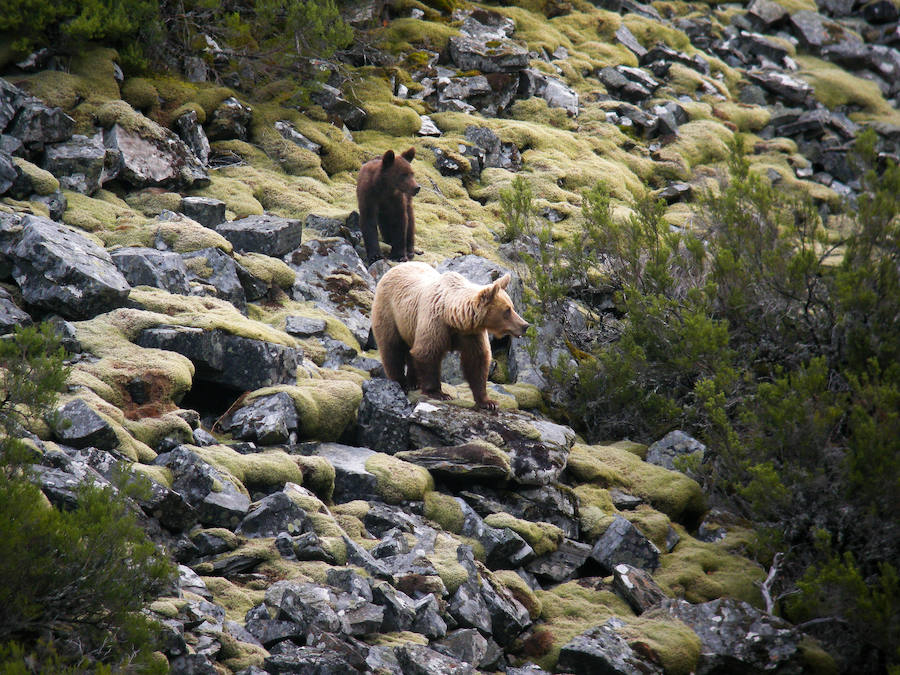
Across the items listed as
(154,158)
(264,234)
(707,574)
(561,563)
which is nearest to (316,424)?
(561,563)

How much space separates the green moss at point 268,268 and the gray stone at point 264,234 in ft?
0.75

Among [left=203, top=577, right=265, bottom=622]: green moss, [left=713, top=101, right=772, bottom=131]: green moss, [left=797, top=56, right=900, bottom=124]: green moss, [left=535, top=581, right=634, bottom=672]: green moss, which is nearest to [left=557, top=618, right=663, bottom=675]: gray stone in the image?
[left=535, top=581, right=634, bottom=672]: green moss

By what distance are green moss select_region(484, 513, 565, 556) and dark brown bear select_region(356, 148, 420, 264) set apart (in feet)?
23.4

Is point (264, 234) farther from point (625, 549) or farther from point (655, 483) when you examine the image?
point (625, 549)

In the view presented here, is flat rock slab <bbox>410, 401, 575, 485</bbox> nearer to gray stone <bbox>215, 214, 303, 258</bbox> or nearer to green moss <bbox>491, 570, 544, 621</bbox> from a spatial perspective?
green moss <bbox>491, 570, 544, 621</bbox>

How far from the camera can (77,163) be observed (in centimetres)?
1266

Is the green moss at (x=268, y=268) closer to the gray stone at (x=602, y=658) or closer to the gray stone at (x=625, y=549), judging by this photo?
the gray stone at (x=625, y=549)

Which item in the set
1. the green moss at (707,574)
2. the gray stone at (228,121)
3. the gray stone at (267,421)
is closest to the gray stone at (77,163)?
the gray stone at (228,121)

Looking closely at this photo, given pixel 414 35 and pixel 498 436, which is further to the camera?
pixel 414 35

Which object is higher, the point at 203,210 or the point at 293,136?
the point at 293,136

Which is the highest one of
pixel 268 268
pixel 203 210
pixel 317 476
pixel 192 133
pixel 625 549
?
pixel 192 133

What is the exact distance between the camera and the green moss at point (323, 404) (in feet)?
29.9

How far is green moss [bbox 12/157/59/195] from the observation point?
11656 mm

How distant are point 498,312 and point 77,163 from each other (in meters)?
7.59
